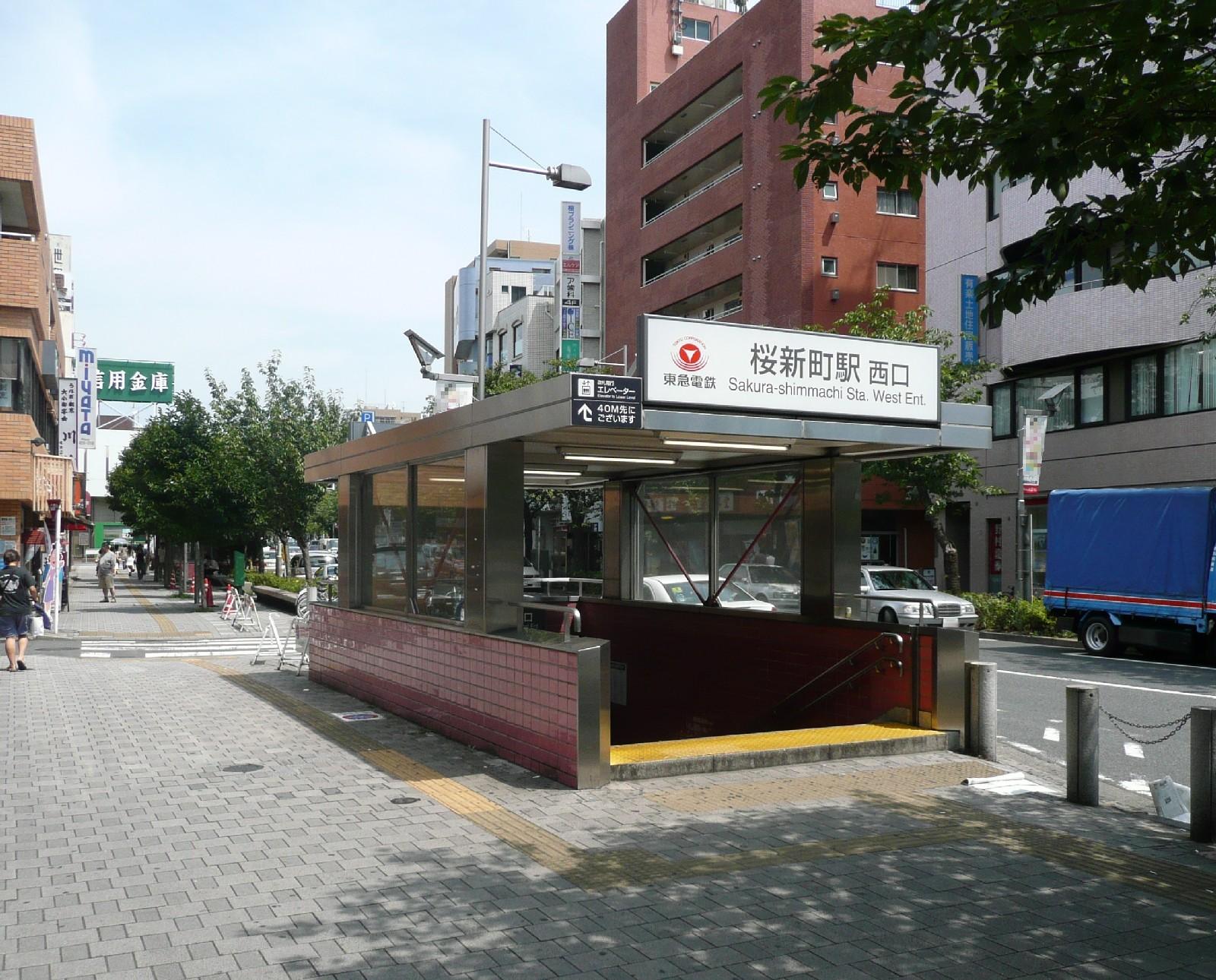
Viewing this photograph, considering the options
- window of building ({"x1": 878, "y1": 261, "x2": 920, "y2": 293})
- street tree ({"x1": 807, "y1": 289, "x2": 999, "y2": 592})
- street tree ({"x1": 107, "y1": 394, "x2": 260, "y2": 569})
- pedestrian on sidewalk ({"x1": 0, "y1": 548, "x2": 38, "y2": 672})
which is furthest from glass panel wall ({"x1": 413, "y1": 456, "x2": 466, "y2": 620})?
window of building ({"x1": 878, "y1": 261, "x2": 920, "y2": 293})

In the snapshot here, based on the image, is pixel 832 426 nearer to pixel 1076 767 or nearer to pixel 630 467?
pixel 1076 767

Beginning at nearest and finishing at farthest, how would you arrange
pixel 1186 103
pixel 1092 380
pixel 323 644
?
pixel 1186 103 → pixel 323 644 → pixel 1092 380

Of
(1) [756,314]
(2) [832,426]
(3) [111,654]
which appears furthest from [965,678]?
(1) [756,314]

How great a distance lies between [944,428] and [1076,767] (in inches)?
110

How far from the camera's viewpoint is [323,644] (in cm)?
1399

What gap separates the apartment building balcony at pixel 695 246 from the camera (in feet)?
139

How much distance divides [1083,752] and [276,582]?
32455 mm

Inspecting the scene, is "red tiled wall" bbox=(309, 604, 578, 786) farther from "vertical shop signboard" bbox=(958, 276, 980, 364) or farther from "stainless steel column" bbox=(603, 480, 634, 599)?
"vertical shop signboard" bbox=(958, 276, 980, 364)

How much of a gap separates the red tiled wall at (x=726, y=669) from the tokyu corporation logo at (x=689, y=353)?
3.26 m

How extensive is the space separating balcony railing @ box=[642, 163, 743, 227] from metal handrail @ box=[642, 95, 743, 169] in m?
1.91

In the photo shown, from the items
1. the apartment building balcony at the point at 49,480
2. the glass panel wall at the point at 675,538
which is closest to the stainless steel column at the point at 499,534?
the glass panel wall at the point at 675,538

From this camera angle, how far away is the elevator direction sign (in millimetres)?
7680

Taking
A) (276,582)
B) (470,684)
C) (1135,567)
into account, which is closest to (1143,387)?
(1135,567)

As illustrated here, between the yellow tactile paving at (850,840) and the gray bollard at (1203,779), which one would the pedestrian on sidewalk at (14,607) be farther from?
the gray bollard at (1203,779)
